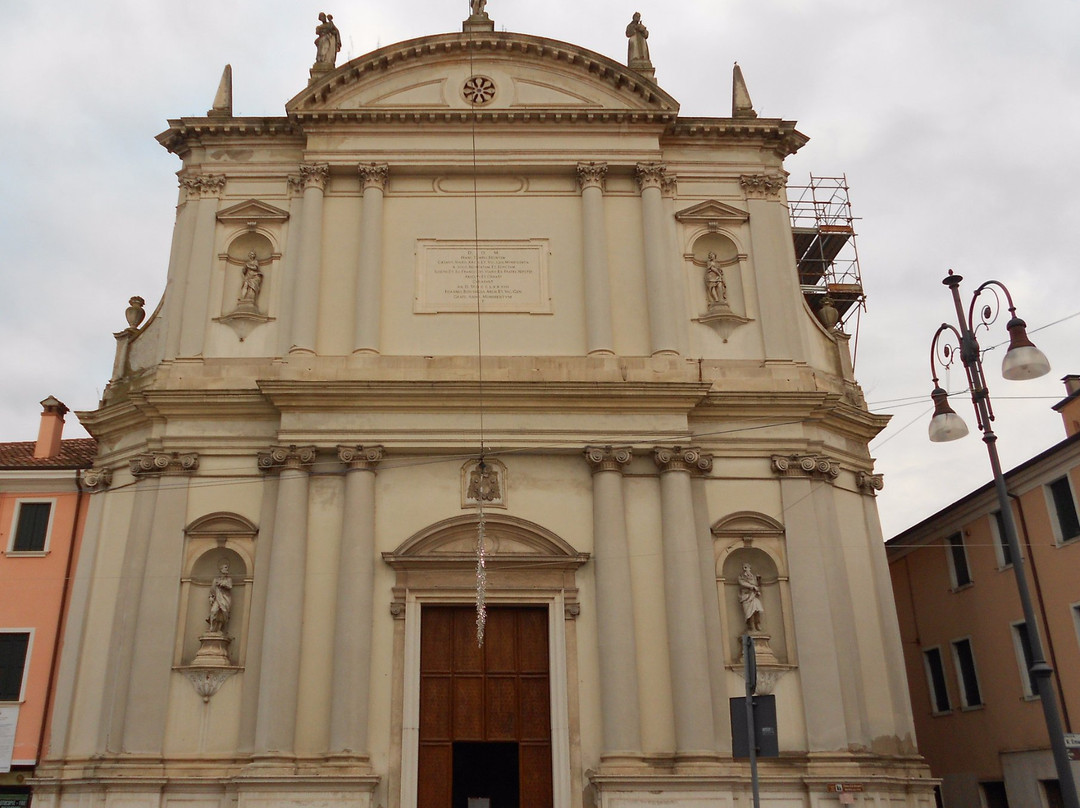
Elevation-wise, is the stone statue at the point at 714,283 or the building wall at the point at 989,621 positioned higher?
the stone statue at the point at 714,283

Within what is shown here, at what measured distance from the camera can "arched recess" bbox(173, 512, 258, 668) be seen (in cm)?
1867

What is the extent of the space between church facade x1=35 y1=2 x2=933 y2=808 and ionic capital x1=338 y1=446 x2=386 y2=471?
3.0 inches

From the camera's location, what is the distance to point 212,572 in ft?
63.5

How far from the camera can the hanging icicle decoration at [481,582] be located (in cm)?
1780

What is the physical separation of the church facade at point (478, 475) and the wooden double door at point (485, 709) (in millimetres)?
52

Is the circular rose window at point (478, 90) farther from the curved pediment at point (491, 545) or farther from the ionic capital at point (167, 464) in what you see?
the ionic capital at point (167, 464)

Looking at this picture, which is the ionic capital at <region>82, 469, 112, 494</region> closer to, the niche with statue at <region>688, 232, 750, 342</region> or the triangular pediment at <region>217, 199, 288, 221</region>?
the triangular pediment at <region>217, 199, 288, 221</region>

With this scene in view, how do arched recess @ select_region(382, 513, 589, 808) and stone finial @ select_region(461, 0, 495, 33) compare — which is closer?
arched recess @ select_region(382, 513, 589, 808)

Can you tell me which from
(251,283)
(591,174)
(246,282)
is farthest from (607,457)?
(246,282)

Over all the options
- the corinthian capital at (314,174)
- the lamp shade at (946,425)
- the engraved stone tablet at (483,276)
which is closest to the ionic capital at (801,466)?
the engraved stone tablet at (483,276)

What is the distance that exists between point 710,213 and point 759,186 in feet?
4.24

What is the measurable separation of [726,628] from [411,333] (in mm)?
8337

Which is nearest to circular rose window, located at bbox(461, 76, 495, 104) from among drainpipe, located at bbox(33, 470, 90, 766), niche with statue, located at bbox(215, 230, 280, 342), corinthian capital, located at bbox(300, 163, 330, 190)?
corinthian capital, located at bbox(300, 163, 330, 190)

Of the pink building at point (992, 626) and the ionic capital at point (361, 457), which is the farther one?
the pink building at point (992, 626)
